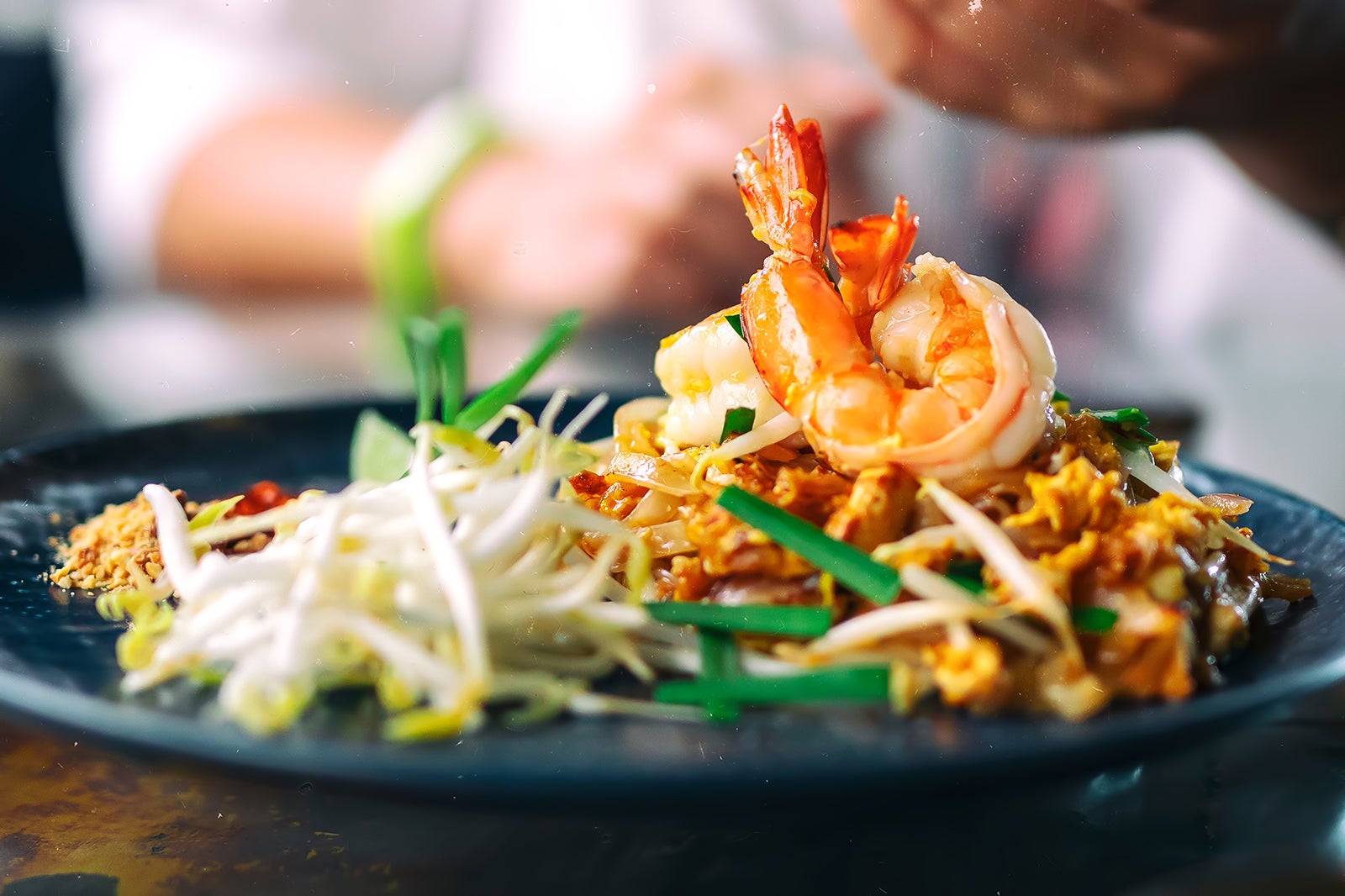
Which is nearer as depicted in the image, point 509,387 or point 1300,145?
point 509,387

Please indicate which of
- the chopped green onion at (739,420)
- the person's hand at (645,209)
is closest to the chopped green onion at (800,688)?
the chopped green onion at (739,420)

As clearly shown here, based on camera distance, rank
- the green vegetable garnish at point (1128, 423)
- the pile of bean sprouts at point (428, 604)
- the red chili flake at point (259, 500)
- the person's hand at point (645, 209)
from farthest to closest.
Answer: the person's hand at point (645, 209)
the red chili flake at point (259, 500)
the green vegetable garnish at point (1128, 423)
the pile of bean sprouts at point (428, 604)

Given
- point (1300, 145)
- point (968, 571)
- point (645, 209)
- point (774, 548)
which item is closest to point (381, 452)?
point (774, 548)

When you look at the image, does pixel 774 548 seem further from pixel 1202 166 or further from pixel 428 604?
pixel 1202 166

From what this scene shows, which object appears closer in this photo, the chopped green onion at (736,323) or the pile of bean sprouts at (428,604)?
the pile of bean sprouts at (428,604)

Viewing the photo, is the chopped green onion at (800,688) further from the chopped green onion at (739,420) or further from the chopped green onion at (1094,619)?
the chopped green onion at (739,420)

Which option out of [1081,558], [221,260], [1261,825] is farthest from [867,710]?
[221,260]
